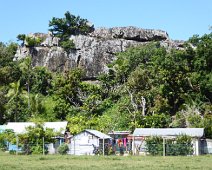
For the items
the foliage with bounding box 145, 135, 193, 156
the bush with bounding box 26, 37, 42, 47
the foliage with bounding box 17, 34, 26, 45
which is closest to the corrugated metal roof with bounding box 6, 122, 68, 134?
the foliage with bounding box 145, 135, 193, 156

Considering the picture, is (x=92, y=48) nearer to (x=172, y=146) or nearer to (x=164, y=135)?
(x=164, y=135)

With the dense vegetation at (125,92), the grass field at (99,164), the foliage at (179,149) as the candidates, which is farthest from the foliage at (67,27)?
the grass field at (99,164)

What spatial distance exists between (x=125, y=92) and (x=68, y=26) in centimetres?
1530

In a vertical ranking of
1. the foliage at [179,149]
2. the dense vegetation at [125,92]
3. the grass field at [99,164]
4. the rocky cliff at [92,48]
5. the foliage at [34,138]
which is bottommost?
the grass field at [99,164]

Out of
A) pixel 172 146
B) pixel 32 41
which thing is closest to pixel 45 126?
pixel 172 146

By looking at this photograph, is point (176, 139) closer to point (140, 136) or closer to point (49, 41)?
point (140, 136)

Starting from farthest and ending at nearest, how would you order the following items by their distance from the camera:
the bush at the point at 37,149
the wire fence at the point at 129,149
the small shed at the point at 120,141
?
the small shed at the point at 120,141 < the bush at the point at 37,149 < the wire fence at the point at 129,149

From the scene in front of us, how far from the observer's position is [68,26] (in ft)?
215

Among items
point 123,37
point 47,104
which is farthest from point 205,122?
point 123,37

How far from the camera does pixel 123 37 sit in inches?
2660

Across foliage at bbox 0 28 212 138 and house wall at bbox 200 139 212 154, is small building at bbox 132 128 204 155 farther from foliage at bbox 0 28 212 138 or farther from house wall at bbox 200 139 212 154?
foliage at bbox 0 28 212 138

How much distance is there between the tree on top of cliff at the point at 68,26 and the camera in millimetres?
65000

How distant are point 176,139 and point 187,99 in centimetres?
1214

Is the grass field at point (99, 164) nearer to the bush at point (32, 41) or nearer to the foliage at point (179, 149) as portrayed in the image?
the foliage at point (179, 149)
